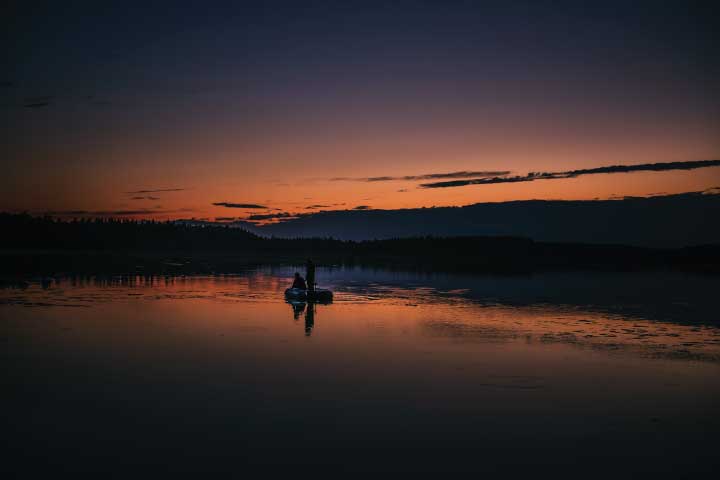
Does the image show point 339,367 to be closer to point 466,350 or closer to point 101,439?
point 466,350

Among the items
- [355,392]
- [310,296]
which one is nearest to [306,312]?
[310,296]

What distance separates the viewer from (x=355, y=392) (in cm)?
1358

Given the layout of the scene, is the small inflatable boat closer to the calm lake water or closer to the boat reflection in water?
the boat reflection in water

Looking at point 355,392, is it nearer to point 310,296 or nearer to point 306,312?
point 306,312

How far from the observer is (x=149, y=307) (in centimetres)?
2869

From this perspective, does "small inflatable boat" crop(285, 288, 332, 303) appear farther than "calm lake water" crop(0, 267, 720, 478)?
Yes

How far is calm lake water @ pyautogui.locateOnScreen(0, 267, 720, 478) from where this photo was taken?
9703 millimetres

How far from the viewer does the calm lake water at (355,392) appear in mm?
9703

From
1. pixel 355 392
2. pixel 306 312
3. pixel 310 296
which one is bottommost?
pixel 355 392

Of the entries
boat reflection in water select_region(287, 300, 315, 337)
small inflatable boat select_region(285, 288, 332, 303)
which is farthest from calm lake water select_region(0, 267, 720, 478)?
small inflatable boat select_region(285, 288, 332, 303)

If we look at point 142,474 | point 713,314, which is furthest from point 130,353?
point 713,314

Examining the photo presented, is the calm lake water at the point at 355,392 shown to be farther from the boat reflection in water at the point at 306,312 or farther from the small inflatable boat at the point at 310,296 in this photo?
the small inflatable boat at the point at 310,296

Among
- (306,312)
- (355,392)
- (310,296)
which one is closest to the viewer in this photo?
(355,392)

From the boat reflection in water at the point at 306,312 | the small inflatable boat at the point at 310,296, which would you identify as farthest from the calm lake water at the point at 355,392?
the small inflatable boat at the point at 310,296
